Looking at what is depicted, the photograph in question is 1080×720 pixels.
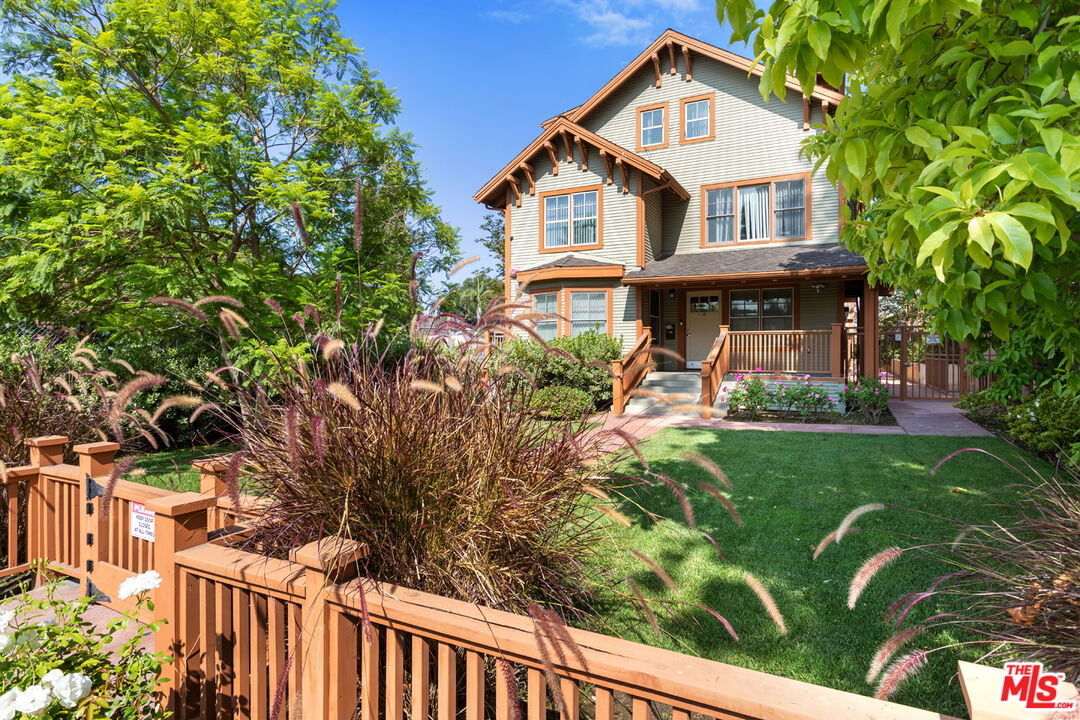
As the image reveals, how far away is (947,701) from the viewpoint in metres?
2.40

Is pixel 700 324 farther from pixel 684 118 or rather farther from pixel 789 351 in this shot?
pixel 684 118

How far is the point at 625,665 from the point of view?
1308 millimetres

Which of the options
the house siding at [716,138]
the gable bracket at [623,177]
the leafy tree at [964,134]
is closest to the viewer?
the leafy tree at [964,134]

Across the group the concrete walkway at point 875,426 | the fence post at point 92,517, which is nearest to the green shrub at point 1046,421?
the concrete walkway at point 875,426

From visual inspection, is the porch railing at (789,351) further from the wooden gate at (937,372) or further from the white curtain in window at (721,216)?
the white curtain in window at (721,216)

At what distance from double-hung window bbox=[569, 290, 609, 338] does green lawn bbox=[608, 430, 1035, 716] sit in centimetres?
819

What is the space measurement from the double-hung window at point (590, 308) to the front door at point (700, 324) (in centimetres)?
302

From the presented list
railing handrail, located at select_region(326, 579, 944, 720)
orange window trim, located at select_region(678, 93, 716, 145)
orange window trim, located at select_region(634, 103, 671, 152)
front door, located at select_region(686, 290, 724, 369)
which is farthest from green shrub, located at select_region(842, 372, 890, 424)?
railing handrail, located at select_region(326, 579, 944, 720)

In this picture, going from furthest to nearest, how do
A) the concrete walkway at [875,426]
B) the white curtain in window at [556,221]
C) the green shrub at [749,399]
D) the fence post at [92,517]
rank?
the white curtain in window at [556,221] < the green shrub at [749,399] < the concrete walkway at [875,426] < the fence post at [92,517]

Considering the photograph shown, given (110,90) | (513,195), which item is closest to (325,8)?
(110,90)

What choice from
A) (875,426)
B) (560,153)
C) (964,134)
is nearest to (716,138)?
(560,153)

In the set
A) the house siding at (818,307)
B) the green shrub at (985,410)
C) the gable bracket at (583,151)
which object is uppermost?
the gable bracket at (583,151)

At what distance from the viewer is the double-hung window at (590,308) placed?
1542 centimetres

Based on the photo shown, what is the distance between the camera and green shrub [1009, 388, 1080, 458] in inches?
245
